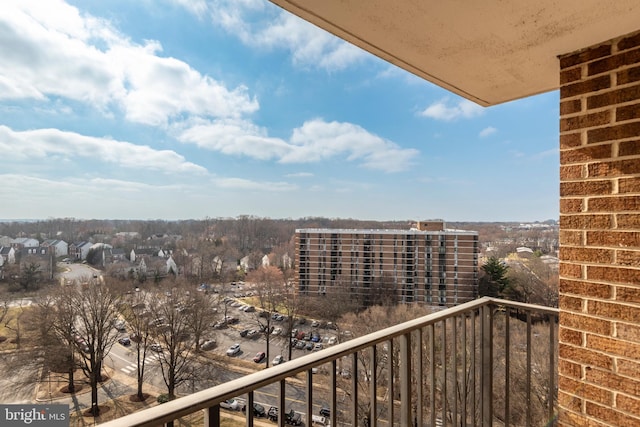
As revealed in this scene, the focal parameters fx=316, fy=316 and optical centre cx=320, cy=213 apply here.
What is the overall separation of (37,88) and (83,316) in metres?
9.43

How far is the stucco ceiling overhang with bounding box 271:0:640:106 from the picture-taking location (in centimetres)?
97

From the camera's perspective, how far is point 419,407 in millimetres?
1531

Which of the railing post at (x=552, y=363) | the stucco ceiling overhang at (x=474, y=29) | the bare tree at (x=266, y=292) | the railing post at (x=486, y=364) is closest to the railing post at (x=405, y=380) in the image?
the railing post at (x=486, y=364)

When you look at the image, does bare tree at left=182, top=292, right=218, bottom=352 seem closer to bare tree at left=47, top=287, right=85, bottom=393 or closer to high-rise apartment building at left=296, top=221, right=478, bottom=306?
bare tree at left=47, top=287, right=85, bottom=393

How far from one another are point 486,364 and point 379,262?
12107mm

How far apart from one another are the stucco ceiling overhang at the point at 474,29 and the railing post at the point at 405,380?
3.79ft

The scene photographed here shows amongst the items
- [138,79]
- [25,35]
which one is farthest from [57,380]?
[138,79]

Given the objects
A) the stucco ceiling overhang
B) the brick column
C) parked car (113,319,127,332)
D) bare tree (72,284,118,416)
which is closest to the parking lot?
parked car (113,319,127,332)

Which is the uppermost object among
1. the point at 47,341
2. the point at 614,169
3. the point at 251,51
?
the point at 251,51

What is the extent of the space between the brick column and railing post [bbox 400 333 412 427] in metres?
0.61

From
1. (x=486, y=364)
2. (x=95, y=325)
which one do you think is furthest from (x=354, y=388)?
(x=95, y=325)

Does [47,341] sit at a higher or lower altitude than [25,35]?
lower

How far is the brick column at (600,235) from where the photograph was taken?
3.63ft

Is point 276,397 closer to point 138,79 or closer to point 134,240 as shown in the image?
point 134,240
